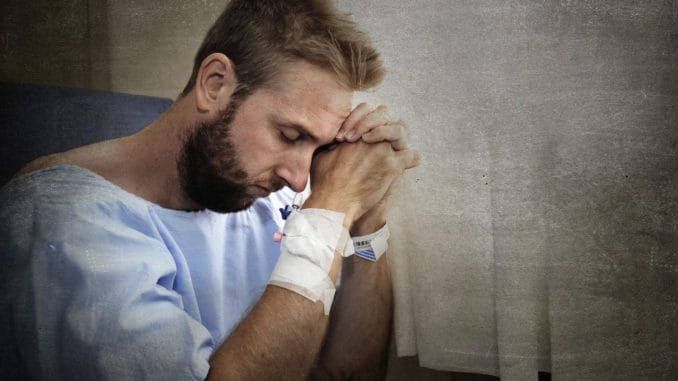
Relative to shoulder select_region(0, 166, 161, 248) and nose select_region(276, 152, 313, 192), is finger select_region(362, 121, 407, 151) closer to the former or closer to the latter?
nose select_region(276, 152, 313, 192)

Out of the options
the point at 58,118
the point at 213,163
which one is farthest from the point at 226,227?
the point at 58,118

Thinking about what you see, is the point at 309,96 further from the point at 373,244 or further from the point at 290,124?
the point at 373,244

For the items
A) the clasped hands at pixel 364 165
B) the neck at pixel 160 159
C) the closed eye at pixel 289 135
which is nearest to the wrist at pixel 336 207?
the clasped hands at pixel 364 165

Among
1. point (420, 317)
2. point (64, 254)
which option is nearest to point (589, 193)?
point (420, 317)

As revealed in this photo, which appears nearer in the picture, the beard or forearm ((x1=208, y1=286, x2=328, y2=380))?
forearm ((x1=208, y1=286, x2=328, y2=380))

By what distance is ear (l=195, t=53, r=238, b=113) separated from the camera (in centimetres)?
85

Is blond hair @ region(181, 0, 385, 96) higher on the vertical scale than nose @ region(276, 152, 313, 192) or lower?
higher

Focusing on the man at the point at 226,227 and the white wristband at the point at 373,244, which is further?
the white wristband at the point at 373,244

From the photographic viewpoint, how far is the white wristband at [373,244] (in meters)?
0.88

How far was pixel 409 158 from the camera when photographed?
34.7 inches

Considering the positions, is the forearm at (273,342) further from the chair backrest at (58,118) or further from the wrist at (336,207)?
the chair backrest at (58,118)

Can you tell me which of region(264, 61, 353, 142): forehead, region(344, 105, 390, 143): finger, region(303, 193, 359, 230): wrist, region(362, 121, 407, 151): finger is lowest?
region(303, 193, 359, 230): wrist

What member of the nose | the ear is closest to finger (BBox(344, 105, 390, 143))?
the nose

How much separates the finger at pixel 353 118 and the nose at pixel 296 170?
7cm
